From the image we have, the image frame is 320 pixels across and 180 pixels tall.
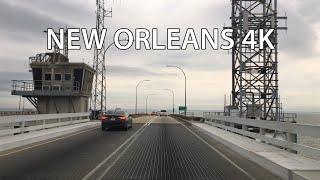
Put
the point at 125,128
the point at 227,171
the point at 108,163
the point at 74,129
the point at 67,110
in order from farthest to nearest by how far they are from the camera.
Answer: the point at 67,110 < the point at 125,128 < the point at 74,129 < the point at 108,163 < the point at 227,171

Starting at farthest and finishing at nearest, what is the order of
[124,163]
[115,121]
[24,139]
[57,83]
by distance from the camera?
[57,83]
[115,121]
[24,139]
[124,163]

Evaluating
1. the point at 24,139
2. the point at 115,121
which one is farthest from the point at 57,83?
the point at 24,139

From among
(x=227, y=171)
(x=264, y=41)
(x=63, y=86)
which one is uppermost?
(x=264, y=41)

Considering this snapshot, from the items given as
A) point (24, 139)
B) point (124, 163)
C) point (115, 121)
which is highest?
point (115, 121)

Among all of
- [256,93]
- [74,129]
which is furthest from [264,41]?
[74,129]

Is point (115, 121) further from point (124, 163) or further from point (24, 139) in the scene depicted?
point (124, 163)

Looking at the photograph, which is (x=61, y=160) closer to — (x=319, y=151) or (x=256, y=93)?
(x=319, y=151)

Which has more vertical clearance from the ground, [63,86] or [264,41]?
[264,41]

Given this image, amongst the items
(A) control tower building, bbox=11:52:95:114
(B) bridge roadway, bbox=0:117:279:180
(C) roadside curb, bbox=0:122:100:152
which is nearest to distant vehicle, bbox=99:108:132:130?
(C) roadside curb, bbox=0:122:100:152

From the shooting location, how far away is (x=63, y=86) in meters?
66.2

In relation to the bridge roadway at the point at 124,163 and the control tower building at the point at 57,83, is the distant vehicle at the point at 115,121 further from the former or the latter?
the control tower building at the point at 57,83

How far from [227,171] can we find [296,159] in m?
1.98

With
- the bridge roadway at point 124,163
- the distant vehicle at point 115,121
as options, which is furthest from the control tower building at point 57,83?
the bridge roadway at point 124,163

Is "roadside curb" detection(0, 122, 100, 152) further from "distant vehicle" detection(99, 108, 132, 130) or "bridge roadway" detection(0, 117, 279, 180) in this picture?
"distant vehicle" detection(99, 108, 132, 130)
